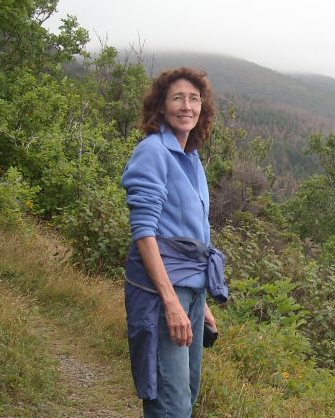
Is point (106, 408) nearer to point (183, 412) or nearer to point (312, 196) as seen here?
point (183, 412)

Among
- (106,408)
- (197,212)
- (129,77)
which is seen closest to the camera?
(197,212)

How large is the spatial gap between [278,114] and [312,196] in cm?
13657

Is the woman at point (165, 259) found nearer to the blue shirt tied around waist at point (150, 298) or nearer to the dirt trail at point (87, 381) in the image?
the blue shirt tied around waist at point (150, 298)

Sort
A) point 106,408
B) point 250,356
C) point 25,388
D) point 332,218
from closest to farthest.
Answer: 1. point 25,388
2. point 106,408
3. point 250,356
4. point 332,218

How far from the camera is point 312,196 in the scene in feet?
107

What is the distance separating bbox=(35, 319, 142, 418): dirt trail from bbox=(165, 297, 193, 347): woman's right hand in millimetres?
1416

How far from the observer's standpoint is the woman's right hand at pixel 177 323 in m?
2.06

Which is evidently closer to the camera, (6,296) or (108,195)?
(6,296)

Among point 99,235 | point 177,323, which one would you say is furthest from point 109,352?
point 177,323

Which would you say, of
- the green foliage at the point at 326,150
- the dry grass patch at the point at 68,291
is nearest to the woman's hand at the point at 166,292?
the dry grass patch at the point at 68,291

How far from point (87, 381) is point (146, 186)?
7.13 ft

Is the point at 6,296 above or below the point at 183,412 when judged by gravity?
below

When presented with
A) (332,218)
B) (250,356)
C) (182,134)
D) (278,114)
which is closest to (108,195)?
(250,356)

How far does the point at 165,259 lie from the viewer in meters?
2.15
